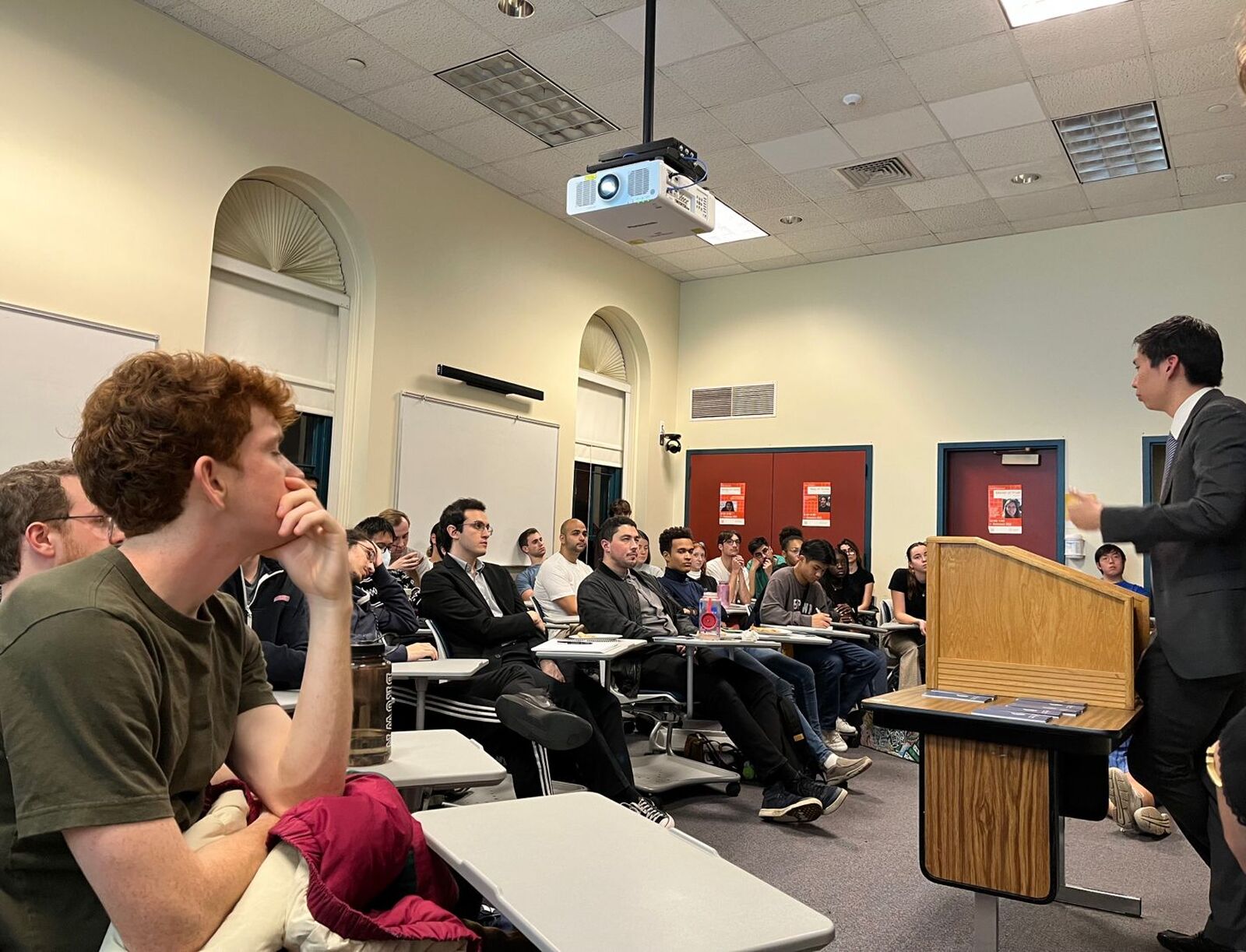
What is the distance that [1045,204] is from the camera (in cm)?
693

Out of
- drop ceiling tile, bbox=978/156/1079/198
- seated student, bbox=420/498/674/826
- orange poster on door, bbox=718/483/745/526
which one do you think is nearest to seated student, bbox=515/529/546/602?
orange poster on door, bbox=718/483/745/526

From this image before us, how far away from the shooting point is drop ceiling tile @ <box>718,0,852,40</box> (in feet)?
15.0

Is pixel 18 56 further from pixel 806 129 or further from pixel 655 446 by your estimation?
pixel 655 446

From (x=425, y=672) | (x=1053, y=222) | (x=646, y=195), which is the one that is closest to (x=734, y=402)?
(x=1053, y=222)

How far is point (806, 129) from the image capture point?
5.93 meters

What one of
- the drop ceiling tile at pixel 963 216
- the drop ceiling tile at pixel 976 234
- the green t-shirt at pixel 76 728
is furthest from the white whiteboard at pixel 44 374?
the drop ceiling tile at pixel 976 234

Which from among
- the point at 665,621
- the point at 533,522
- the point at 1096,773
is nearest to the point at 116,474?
the point at 1096,773

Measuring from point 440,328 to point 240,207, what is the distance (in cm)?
153

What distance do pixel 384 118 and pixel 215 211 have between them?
139 cm

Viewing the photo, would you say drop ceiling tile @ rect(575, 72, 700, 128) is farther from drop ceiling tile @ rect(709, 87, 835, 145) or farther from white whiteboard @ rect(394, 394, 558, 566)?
white whiteboard @ rect(394, 394, 558, 566)

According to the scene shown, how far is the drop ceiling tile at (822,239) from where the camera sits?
7637mm

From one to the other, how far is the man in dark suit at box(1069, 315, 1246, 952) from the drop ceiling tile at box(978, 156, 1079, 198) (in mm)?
4399

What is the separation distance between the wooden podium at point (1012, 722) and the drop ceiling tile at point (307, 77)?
15.1ft

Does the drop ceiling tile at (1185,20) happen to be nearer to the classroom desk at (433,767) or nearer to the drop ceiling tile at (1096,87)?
the drop ceiling tile at (1096,87)
